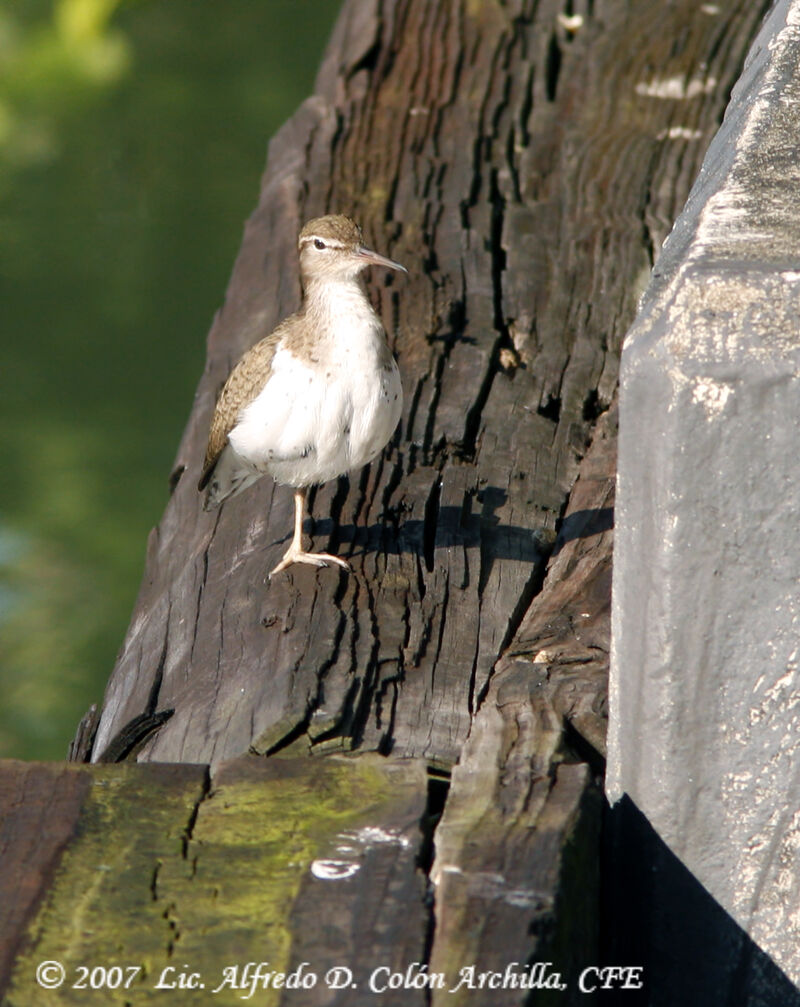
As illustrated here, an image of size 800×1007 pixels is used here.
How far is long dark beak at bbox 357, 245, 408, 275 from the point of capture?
425 cm

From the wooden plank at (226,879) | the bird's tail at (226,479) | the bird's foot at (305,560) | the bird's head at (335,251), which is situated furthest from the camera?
the bird's head at (335,251)

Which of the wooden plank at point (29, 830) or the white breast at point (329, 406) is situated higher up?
the white breast at point (329, 406)

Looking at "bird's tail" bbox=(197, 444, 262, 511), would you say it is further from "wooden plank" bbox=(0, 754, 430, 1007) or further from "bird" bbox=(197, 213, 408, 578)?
"wooden plank" bbox=(0, 754, 430, 1007)

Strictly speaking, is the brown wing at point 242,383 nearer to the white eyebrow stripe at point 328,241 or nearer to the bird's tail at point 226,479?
the bird's tail at point 226,479

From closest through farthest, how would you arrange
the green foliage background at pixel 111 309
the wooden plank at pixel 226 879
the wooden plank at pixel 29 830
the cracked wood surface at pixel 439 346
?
1. the wooden plank at pixel 226 879
2. the wooden plank at pixel 29 830
3. the cracked wood surface at pixel 439 346
4. the green foliage background at pixel 111 309

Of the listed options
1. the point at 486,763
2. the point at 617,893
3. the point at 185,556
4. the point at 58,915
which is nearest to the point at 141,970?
the point at 58,915

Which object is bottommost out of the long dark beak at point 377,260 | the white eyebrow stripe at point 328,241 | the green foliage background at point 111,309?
the green foliage background at point 111,309

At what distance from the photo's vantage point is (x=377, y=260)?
437 centimetres

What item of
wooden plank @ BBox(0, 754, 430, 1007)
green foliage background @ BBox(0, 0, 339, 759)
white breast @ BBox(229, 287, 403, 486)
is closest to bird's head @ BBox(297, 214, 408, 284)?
white breast @ BBox(229, 287, 403, 486)

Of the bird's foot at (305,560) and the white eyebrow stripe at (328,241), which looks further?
the white eyebrow stripe at (328,241)

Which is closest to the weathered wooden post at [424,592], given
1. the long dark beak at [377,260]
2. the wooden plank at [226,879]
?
the wooden plank at [226,879]

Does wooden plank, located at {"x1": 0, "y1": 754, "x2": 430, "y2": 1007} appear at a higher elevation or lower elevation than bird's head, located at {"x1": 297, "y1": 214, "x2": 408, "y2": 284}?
lower

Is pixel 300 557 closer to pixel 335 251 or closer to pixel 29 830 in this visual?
pixel 29 830

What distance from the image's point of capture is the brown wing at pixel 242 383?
4.23 meters
